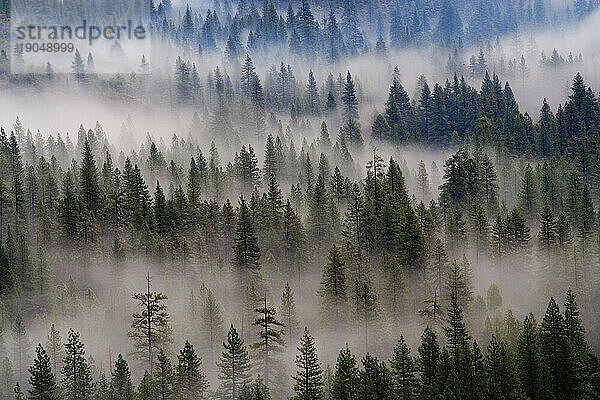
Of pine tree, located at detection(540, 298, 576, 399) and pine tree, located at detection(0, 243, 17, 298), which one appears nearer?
pine tree, located at detection(540, 298, 576, 399)

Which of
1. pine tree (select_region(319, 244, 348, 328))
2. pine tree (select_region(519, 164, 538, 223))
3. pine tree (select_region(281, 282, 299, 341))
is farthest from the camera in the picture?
pine tree (select_region(519, 164, 538, 223))

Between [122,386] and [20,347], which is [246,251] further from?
[122,386]

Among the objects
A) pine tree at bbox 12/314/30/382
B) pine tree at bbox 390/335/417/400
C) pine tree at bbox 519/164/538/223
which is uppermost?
pine tree at bbox 519/164/538/223

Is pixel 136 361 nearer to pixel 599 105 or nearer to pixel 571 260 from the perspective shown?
pixel 571 260

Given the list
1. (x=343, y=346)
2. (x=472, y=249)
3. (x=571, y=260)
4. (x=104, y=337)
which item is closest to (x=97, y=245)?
(x=104, y=337)

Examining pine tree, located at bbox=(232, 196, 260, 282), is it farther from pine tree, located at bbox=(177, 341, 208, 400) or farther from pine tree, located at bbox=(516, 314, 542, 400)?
pine tree, located at bbox=(516, 314, 542, 400)

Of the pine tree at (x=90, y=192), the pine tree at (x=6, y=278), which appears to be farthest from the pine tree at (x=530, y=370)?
the pine tree at (x=90, y=192)

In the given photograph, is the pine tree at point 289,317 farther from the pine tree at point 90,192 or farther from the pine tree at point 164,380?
the pine tree at point 90,192

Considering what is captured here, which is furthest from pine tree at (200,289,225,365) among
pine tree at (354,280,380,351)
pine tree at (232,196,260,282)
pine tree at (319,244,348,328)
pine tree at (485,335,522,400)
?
pine tree at (485,335,522,400)

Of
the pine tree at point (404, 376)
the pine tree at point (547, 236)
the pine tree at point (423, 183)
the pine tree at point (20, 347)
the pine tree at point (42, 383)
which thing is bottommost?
the pine tree at point (404, 376)

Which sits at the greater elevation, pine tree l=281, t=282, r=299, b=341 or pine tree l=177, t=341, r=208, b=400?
pine tree l=281, t=282, r=299, b=341

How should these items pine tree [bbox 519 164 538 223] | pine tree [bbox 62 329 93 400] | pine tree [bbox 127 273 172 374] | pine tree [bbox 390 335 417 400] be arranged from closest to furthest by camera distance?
pine tree [bbox 390 335 417 400]
pine tree [bbox 62 329 93 400]
pine tree [bbox 127 273 172 374]
pine tree [bbox 519 164 538 223]

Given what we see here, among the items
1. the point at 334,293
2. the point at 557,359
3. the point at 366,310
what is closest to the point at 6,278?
the point at 334,293
